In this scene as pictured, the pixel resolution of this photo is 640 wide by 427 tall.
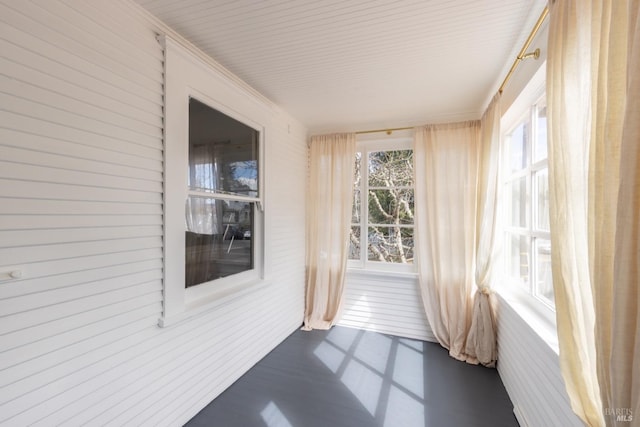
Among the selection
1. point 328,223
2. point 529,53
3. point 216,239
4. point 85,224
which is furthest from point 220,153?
point 529,53

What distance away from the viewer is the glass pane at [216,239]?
202 cm

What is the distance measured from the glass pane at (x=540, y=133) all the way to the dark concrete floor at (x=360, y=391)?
1872 millimetres

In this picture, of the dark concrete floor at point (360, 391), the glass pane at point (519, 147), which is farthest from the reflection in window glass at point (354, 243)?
the glass pane at point (519, 147)

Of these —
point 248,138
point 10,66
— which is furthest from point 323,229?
point 10,66

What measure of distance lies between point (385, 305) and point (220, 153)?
2.55 m

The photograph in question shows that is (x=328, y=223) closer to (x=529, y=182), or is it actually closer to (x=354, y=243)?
(x=354, y=243)

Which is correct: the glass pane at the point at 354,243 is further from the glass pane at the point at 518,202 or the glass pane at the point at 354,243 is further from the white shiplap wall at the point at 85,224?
the white shiplap wall at the point at 85,224

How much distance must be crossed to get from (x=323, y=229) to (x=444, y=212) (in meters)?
1.43

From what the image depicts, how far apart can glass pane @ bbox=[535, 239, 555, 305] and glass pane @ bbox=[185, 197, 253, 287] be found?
2.32 metres

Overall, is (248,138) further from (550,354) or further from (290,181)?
(550,354)

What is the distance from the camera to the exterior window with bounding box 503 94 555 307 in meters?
1.86

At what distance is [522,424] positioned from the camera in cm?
187

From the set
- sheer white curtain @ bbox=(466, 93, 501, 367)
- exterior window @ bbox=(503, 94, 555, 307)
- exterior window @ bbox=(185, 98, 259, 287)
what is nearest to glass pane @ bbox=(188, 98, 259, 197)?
exterior window @ bbox=(185, 98, 259, 287)
